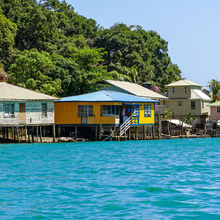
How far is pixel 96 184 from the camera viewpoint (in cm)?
2009

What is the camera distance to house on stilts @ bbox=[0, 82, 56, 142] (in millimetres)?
45344

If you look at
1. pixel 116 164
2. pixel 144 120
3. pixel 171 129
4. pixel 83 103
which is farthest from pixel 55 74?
pixel 116 164

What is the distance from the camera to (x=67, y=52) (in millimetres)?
74938

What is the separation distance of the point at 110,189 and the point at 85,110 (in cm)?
3485

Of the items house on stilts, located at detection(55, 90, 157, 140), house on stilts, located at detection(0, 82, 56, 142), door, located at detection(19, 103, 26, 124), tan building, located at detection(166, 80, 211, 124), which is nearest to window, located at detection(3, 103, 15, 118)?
house on stilts, located at detection(0, 82, 56, 142)

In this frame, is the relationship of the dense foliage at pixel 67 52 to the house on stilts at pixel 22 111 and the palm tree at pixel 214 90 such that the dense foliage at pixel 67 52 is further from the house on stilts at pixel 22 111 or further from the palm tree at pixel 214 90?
the palm tree at pixel 214 90

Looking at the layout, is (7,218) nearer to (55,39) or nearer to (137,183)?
(137,183)

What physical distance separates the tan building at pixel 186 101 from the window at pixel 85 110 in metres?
29.0

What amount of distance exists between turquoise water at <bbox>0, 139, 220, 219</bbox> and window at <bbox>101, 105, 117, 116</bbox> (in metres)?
22.8

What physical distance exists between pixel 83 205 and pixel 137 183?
493 cm

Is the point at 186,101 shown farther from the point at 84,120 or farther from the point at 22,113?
the point at 22,113

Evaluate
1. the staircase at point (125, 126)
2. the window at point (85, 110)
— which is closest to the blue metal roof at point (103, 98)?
the window at point (85, 110)

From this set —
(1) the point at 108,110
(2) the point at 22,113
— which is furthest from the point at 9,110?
(1) the point at 108,110

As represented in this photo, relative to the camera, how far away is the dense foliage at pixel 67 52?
2254 inches
